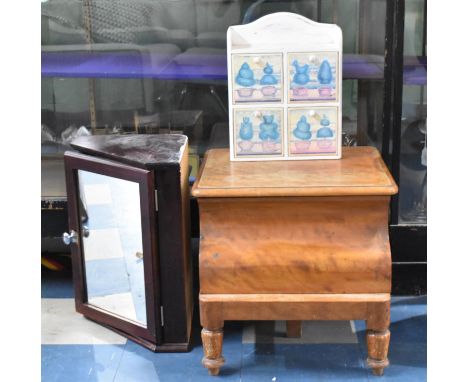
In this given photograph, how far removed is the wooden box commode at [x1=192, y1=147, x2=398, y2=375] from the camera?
2035 mm

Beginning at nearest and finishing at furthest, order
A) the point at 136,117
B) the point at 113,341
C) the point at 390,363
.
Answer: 1. the point at 390,363
2. the point at 113,341
3. the point at 136,117

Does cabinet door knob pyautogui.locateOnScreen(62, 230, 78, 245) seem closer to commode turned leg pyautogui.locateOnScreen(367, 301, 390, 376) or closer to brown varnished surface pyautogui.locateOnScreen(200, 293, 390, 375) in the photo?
brown varnished surface pyautogui.locateOnScreen(200, 293, 390, 375)

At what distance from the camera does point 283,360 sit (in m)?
2.25

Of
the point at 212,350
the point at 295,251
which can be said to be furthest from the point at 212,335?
the point at 295,251

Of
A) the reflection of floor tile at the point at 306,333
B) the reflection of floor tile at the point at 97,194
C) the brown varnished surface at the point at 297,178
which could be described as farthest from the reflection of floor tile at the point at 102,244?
the reflection of floor tile at the point at 306,333

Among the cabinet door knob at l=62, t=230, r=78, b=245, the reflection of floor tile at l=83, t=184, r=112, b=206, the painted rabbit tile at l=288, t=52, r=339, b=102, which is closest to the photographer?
the painted rabbit tile at l=288, t=52, r=339, b=102

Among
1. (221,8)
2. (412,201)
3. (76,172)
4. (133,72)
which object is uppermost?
(221,8)

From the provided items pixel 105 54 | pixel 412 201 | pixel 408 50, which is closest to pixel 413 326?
pixel 412 201

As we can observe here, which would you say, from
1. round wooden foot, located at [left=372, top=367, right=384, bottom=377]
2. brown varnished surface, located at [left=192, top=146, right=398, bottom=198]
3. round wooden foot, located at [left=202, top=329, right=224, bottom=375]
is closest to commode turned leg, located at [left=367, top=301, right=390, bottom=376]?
round wooden foot, located at [left=372, top=367, right=384, bottom=377]

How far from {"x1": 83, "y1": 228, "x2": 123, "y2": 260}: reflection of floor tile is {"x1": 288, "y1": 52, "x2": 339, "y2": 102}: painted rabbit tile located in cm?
76

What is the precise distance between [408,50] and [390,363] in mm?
1124

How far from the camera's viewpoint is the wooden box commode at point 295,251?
2.04 meters

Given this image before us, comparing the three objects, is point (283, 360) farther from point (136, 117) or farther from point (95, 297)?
point (136, 117)

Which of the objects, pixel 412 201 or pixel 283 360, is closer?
pixel 283 360
